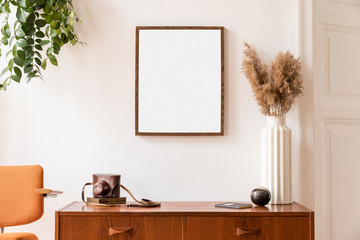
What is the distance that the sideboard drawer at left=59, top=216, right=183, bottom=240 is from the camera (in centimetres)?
244

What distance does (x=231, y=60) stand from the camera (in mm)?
2990

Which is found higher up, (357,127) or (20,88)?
(20,88)

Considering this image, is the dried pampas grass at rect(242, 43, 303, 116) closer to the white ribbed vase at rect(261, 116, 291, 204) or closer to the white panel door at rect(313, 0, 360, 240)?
the white ribbed vase at rect(261, 116, 291, 204)

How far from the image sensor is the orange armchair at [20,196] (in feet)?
8.59

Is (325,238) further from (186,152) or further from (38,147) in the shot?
(38,147)

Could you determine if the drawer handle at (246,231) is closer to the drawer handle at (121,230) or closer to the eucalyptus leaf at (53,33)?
the drawer handle at (121,230)

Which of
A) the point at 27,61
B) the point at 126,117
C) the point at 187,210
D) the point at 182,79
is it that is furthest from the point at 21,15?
the point at 187,210

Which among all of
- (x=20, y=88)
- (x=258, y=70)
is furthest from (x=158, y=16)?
(x=20, y=88)

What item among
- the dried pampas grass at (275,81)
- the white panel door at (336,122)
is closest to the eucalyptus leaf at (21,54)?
the dried pampas grass at (275,81)

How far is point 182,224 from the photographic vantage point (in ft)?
8.01

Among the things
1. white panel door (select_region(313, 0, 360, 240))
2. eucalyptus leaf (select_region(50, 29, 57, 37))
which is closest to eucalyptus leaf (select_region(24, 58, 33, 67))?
eucalyptus leaf (select_region(50, 29, 57, 37))

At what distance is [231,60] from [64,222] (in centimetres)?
150

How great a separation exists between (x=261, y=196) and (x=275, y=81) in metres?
0.71

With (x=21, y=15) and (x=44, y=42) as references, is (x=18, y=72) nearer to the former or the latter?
(x=44, y=42)
